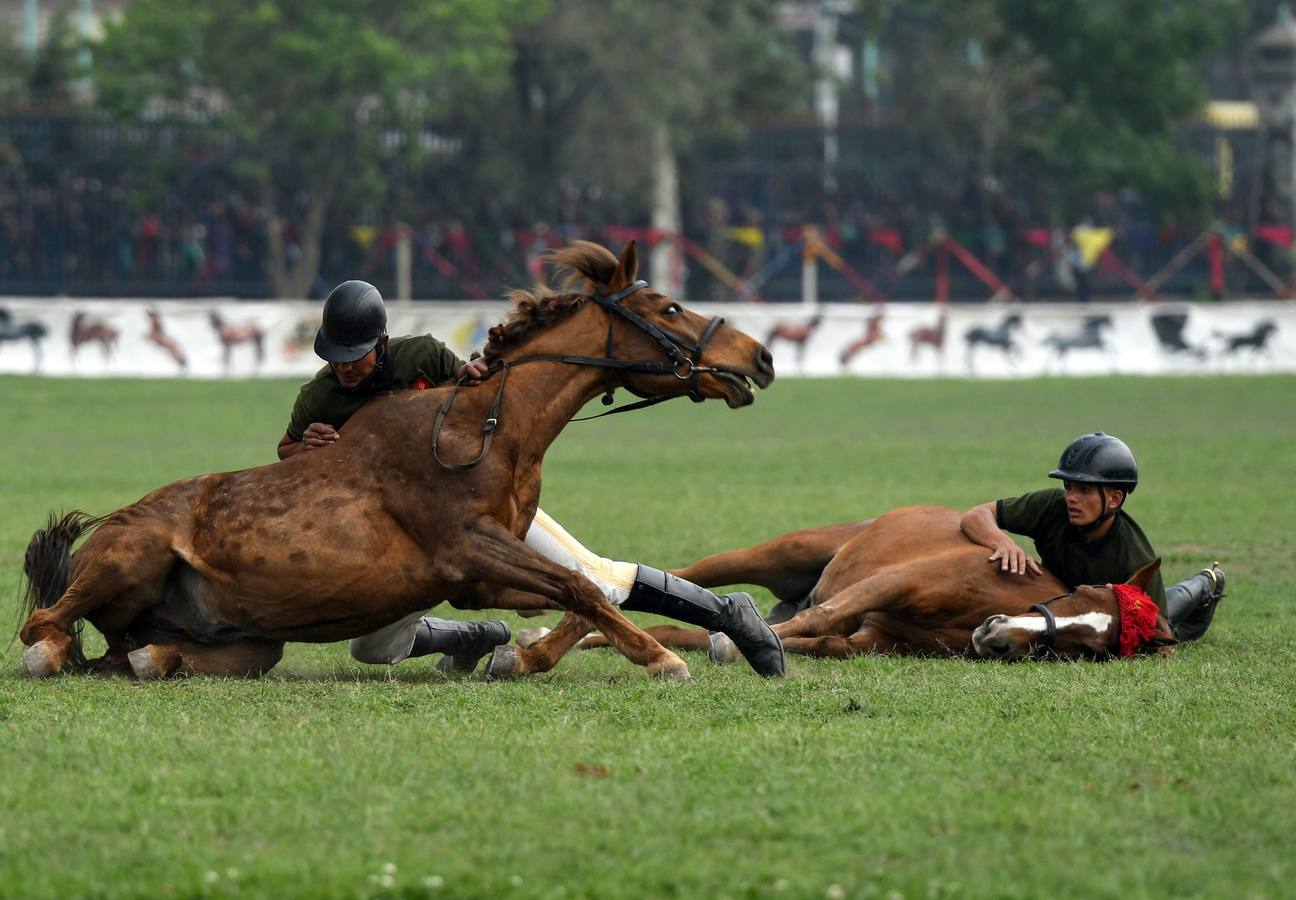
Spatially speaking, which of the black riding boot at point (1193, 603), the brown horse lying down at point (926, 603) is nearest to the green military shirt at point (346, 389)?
the brown horse lying down at point (926, 603)

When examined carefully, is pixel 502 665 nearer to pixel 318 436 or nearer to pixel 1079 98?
pixel 318 436

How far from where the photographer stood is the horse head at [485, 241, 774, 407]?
8.54 meters

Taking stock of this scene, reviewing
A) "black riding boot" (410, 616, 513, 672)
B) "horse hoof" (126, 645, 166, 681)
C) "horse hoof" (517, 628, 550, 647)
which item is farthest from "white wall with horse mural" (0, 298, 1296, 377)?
"horse hoof" (126, 645, 166, 681)

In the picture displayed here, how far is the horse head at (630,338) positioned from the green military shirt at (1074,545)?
1737 mm

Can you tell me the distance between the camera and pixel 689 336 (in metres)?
8.59

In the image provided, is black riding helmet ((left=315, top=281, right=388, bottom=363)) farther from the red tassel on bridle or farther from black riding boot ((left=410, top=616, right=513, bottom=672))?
the red tassel on bridle

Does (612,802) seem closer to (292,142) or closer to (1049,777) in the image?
(1049,777)

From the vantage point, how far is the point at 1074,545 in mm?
9398

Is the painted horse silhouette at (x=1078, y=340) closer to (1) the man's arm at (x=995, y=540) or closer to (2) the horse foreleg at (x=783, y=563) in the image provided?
(2) the horse foreleg at (x=783, y=563)

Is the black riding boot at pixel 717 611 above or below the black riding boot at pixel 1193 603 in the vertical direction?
above

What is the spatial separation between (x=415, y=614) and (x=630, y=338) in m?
1.57

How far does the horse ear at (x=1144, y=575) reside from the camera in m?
8.93

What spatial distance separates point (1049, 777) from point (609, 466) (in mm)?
14250

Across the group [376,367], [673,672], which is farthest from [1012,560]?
[376,367]
